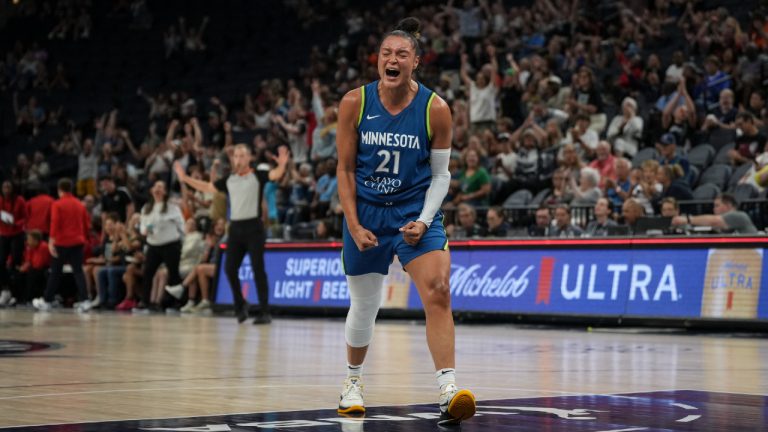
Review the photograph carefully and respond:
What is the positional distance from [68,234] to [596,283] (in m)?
9.48

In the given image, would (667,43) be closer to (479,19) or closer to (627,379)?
(479,19)

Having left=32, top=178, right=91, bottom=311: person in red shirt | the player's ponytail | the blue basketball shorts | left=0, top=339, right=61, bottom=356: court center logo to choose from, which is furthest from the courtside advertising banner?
the blue basketball shorts

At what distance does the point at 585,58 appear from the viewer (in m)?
21.4

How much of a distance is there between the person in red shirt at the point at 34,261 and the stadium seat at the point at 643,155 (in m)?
11.5

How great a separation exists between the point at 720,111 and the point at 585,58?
10.9 feet

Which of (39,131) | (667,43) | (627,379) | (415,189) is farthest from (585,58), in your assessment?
(39,131)

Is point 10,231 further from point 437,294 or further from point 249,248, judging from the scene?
point 437,294

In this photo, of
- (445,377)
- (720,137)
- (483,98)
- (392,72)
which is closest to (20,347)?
(392,72)

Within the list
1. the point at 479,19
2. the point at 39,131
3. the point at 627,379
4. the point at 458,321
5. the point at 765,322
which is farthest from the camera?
the point at 39,131

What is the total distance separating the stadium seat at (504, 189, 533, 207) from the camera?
18.9 metres

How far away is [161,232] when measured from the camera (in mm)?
19969

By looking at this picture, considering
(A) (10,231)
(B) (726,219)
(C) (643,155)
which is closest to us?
(B) (726,219)

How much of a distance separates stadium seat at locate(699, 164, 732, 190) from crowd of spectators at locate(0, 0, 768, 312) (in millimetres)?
165

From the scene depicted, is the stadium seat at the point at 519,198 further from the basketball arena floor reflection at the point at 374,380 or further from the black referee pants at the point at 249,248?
the black referee pants at the point at 249,248
